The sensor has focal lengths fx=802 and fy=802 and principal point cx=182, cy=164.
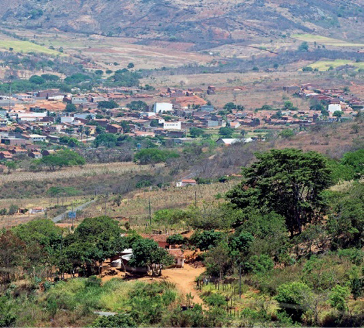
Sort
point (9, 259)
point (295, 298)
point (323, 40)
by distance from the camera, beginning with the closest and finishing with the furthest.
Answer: point (295, 298), point (9, 259), point (323, 40)

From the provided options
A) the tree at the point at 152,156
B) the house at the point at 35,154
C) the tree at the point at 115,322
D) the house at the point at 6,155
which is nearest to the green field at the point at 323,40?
the house at the point at 35,154

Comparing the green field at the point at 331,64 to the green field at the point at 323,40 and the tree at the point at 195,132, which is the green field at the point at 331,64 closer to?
the green field at the point at 323,40

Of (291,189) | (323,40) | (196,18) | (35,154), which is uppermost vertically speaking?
(291,189)

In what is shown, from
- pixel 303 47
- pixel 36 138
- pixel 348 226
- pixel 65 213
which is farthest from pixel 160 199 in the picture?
pixel 303 47

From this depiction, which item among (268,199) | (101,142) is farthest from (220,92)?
(268,199)

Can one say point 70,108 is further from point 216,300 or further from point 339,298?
point 339,298
